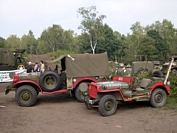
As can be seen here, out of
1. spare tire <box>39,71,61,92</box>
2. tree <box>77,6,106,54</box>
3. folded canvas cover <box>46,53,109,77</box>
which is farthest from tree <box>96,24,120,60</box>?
spare tire <box>39,71,61,92</box>

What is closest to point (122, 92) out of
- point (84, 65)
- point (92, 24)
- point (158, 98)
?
point (158, 98)

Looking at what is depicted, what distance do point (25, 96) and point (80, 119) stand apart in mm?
3084

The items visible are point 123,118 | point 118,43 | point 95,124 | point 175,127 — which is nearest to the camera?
point 175,127

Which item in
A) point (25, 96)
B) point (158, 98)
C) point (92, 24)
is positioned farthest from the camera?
Answer: point (92, 24)

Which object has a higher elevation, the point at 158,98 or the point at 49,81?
the point at 49,81

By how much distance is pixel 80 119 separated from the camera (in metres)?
7.06

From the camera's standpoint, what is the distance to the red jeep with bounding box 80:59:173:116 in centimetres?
736

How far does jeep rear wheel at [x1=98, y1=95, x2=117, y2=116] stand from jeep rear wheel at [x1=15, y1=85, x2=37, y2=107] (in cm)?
320

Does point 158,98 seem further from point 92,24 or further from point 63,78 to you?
point 92,24

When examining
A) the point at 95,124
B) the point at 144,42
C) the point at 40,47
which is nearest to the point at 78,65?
the point at 95,124

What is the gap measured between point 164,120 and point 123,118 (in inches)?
47.7

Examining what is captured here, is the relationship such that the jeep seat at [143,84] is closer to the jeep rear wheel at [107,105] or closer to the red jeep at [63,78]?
the jeep rear wheel at [107,105]

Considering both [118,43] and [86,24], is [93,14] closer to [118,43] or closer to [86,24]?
[86,24]

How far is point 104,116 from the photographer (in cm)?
730
